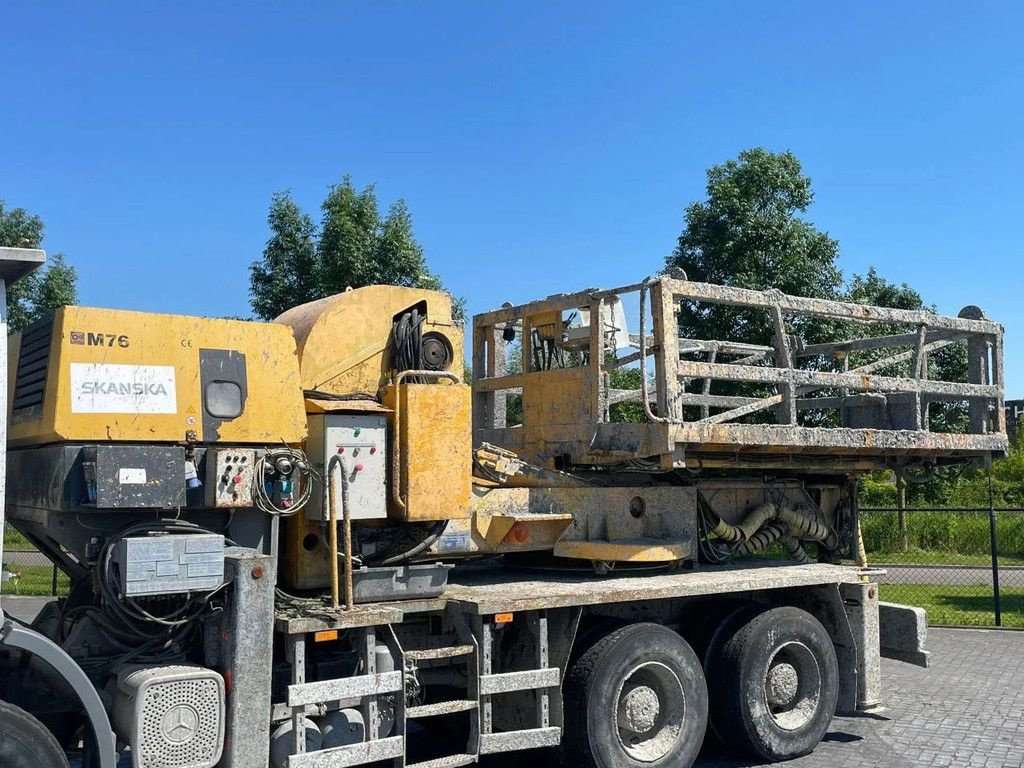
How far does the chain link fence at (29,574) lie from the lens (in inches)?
665

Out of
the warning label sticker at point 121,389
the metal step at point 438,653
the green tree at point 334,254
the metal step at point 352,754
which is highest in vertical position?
the green tree at point 334,254

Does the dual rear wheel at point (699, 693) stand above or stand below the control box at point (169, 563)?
below

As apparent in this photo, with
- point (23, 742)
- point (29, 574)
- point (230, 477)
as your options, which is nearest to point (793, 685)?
point (230, 477)

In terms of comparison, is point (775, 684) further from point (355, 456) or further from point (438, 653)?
point (355, 456)

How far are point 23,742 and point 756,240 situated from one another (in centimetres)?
1326

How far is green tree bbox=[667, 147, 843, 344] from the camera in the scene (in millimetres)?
15883

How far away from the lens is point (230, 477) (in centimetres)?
562

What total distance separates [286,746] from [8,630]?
62.2 inches

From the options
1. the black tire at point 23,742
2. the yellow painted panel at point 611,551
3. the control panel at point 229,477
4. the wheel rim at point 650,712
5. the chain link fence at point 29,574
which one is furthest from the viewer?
the chain link fence at point 29,574

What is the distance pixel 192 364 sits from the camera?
18.5 ft

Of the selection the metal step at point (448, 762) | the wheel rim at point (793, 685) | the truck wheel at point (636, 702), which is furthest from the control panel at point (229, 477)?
the wheel rim at point (793, 685)

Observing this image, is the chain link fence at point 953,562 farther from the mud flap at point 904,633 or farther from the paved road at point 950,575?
the mud flap at point 904,633

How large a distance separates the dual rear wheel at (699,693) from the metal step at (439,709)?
0.83m

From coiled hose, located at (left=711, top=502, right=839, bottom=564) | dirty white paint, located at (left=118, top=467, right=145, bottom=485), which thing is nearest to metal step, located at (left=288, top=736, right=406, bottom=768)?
dirty white paint, located at (left=118, top=467, right=145, bottom=485)
